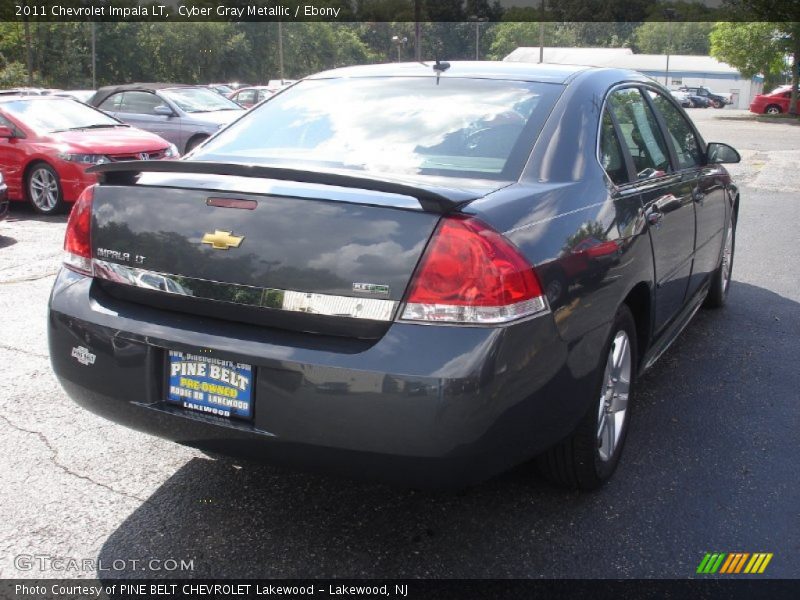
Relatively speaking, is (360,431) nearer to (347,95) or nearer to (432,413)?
(432,413)

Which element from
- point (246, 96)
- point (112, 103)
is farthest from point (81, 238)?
point (246, 96)

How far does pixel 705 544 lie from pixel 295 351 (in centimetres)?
159

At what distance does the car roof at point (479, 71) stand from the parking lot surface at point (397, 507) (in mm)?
1655

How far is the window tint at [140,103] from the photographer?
48.9 ft

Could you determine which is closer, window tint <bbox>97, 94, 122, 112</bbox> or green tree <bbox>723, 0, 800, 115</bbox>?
window tint <bbox>97, 94, 122, 112</bbox>

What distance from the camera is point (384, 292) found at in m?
2.42

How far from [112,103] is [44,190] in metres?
5.83

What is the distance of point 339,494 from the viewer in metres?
3.20

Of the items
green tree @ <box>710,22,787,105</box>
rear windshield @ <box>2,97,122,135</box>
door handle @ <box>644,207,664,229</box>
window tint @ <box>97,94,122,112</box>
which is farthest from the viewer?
green tree @ <box>710,22,787,105</box>

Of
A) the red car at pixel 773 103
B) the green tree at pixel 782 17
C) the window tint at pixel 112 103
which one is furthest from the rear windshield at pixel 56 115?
the red car at pixel 773 103

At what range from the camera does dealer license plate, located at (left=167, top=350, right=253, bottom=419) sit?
2.52m

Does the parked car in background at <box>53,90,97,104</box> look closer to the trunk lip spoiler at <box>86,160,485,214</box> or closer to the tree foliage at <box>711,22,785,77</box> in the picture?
the trunk lip spoiler at <box>86,160,485,214</box>

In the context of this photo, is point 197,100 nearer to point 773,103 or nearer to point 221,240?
point 221,240

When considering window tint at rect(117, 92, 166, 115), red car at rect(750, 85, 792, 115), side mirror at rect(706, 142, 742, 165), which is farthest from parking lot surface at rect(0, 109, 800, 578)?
red car at rect(750, 85, 792, 115)
